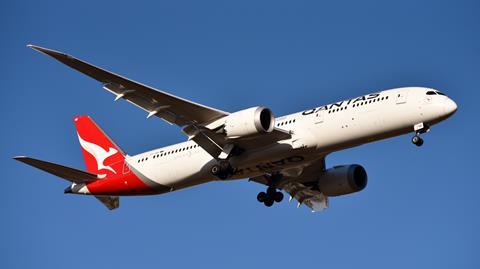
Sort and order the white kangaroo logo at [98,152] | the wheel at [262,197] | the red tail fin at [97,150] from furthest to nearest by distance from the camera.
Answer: the white kangaroo logo at [98,152], the wheel at [262,197], the red tail fin at [97,150]

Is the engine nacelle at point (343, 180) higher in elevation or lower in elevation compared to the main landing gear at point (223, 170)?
higher

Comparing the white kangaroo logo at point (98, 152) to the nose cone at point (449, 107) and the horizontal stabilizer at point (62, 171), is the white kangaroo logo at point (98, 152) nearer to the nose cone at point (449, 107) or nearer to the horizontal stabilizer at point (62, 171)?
the horizontal stabilizer at point (62, 171)

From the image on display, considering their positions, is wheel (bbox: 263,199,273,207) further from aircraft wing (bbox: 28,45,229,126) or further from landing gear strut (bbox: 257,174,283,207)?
aircraft wing (bbox: 28,45,229,126)

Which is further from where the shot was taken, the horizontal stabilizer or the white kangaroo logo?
the white kangaroo logo

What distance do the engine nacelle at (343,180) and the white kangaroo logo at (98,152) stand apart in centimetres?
1120

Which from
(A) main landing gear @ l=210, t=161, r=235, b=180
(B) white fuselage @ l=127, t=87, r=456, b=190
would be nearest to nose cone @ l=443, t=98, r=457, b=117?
(B) white fuselage @ l=127, t=87, r=456, b=190

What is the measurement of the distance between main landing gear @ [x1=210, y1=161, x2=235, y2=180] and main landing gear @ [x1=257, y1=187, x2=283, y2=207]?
580 cm

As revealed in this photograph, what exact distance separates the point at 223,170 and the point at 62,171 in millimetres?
8497

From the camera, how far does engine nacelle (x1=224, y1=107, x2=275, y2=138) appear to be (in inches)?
1548

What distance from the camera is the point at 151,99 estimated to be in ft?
131

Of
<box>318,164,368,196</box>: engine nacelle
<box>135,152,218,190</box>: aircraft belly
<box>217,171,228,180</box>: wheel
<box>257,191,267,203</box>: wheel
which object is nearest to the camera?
<box>217,171,228,180</box>: wheel

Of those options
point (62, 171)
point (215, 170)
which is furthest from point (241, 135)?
point (62, 171)

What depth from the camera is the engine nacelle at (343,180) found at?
4600cm

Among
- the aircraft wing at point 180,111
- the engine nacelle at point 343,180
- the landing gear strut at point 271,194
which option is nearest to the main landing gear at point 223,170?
the aircraft wing at point 180,111
